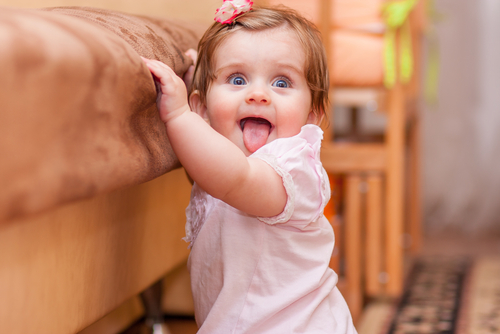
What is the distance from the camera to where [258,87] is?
0.64 m

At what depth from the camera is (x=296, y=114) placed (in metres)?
0.66

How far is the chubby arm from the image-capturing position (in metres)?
0.52

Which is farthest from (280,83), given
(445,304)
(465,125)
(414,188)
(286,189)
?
(465,125)

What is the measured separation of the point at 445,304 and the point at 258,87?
3.36 feet

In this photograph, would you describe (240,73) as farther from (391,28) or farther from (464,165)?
(464,165)

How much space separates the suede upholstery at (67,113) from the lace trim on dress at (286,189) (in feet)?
0.40

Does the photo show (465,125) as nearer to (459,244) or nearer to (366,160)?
(459,244)

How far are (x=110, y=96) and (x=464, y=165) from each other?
2.34 meters

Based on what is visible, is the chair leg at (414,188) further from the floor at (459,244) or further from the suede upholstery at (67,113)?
the suede upholstery at (67,113)

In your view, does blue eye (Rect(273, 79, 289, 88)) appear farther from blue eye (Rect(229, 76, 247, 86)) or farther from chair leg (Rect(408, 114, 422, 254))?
chair leg (Rect(408, 114, 422, 254))

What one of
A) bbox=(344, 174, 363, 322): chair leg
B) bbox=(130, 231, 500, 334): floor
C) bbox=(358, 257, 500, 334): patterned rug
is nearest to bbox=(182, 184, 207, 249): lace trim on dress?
bbox=(358, 257, 500, 334): patterned rug

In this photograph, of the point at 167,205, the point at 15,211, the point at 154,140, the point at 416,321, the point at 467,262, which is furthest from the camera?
the point at 467,262

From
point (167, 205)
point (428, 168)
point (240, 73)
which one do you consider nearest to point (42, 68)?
point (240, 73)

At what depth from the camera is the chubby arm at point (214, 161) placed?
0.52 m
